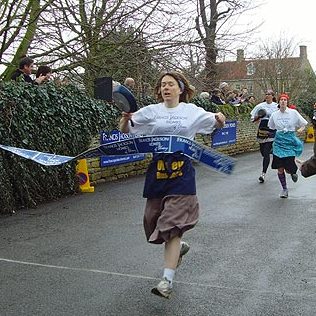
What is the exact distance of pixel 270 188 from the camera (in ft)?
38.5

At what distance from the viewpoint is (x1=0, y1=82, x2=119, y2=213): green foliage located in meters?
8.76

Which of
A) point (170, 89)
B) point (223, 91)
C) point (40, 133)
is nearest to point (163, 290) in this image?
point (170, 89)

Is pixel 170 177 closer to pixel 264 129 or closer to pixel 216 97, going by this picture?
pixel 264 129

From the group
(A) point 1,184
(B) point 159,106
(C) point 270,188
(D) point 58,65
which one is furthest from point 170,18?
(B) point 159,106

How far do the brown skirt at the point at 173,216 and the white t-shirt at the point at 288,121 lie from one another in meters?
6.14

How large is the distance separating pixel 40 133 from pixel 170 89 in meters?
4.91

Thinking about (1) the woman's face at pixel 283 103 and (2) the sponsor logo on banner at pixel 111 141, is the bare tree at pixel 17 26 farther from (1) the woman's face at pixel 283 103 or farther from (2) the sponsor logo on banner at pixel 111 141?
(1) the woman's face at pixel 283 103

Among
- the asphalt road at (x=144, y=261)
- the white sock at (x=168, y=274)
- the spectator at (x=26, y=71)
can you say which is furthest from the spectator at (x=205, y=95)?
the white sock at (x=168, y=274)

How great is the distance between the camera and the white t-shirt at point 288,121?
35.1 feet

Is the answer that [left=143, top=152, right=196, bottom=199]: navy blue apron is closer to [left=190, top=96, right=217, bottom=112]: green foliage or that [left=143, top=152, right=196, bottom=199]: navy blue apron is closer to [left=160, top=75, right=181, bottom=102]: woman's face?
[left=160, top=75, right=181, bottom=102]: woman's face

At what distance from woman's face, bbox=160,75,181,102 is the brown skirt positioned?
88 cm

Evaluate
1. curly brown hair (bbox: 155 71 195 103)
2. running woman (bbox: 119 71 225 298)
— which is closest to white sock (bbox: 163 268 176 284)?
running woman (bbox: 119 71 225 298)

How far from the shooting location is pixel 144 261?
19.3ft

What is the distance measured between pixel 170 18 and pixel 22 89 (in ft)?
15.6
